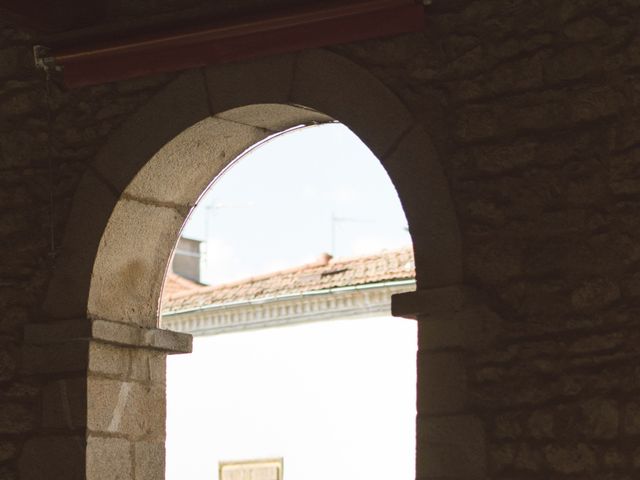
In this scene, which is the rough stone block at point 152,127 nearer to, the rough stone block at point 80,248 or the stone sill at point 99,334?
the rough stone block at point 80,248

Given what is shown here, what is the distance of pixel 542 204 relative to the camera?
4188 mm

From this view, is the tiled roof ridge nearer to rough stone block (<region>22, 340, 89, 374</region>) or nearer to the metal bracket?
the metal bracket

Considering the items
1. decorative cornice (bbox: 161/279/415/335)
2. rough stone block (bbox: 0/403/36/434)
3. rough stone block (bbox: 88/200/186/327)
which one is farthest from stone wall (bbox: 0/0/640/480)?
decorative cornice (bbox: 161/279/415/335)

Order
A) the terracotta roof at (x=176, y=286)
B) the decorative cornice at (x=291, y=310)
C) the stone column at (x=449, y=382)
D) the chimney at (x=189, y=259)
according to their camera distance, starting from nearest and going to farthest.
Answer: the stone column at (x=449, y=382)
the decorative cornice at (x=291, y=310)
the terracotta roof at (x=176, y=286)
the chimney at (x=189, y=259)

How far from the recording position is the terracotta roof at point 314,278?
1284 cm

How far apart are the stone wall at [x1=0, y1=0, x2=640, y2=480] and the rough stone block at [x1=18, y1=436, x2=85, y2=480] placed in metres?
1.38

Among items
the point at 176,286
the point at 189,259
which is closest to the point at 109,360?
the point at 176,286

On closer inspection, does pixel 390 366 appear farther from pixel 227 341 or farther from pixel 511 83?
pixel 511 83

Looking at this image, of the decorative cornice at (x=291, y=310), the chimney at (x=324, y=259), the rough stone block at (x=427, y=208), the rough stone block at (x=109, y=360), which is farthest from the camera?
the chimney at (x=324, y=259)

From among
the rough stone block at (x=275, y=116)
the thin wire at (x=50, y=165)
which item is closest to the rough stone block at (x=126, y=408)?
the thin wire at (x=50, y=165)

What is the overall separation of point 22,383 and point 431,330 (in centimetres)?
163

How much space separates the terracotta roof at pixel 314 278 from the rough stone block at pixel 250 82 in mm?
7368

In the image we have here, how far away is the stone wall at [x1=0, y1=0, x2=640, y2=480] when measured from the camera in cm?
401

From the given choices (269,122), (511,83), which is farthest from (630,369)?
(269,122)
